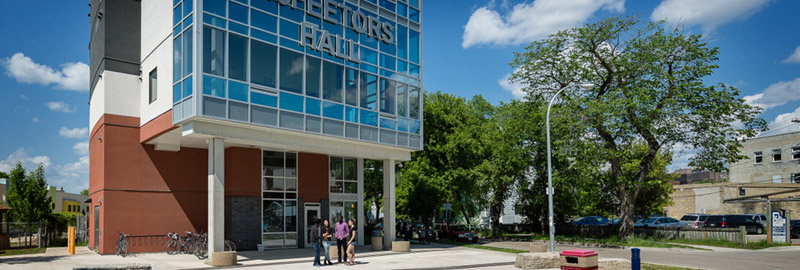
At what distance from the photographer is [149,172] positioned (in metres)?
24.9

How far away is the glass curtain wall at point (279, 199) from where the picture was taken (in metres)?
26.6

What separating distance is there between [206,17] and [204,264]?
867 cm

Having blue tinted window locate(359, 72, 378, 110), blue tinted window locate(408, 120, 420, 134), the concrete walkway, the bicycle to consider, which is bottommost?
the concrete walkway

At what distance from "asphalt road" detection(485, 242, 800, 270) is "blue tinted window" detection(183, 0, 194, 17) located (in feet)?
63.9

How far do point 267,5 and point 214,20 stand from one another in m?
2.43

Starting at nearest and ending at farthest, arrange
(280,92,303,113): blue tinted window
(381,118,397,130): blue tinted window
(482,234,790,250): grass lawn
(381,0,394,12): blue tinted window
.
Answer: (280,92,303,113): blue tinted window
(381,118,397,130): blue tinted window
(381,0,394,12): blue tinted window
(482,234,790,250): grass lawn

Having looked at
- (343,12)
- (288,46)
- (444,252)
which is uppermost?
(343,12)

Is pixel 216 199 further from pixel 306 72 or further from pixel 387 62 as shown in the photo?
pixel 387 62

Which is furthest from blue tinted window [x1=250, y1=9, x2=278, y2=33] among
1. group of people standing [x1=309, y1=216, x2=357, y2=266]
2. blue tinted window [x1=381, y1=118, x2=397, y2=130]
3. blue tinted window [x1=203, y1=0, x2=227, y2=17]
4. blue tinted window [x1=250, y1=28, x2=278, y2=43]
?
group of people standing [x1=309, y1=216, x2=357, y2=266]

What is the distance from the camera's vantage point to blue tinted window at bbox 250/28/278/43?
21469 millimetres

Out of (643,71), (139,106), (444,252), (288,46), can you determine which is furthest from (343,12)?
(643,71)

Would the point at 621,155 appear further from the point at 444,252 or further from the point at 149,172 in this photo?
the point at 149,172

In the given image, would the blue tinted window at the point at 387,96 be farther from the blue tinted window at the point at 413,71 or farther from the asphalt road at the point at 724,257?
the asphalt road at the point at 724,257

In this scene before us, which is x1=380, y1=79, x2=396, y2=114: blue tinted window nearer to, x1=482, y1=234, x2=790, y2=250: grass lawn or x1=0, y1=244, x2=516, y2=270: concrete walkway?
x1=0, y1=244, x2=516, y2=270: concrete walkway
